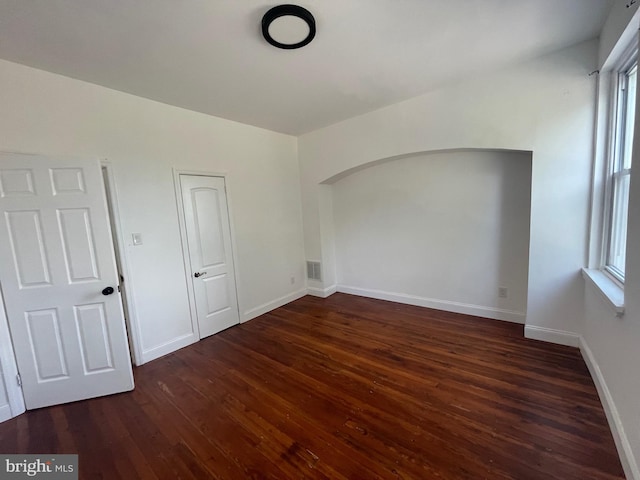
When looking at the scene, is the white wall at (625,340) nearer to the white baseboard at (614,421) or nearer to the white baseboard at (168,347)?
the white baseboard at (614,421)

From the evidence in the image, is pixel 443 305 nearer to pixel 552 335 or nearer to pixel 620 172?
pixel 552 335

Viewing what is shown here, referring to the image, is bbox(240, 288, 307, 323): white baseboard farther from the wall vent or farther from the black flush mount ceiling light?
the black flush mount ceiling light

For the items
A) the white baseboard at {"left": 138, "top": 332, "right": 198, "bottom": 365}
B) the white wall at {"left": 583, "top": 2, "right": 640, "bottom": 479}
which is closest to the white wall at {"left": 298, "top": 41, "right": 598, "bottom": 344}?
the white wall at {"left": 583, "top": 2, "right": 640, "bottom": 479}

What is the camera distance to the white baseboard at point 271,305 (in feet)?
12.6

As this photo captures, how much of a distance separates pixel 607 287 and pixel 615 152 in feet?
3.81

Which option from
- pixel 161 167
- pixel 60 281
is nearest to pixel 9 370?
pixel 60 281

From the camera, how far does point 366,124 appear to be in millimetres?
3676

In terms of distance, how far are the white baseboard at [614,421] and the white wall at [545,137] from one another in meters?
0.55

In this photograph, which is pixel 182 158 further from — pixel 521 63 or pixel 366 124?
pixel 521 63

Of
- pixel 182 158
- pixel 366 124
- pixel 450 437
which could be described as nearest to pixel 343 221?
pixel 366 124

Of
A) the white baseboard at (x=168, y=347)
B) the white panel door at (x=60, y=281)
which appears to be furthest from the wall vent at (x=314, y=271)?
the white panel door at (x=60, y=281)

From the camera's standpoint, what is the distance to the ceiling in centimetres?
166

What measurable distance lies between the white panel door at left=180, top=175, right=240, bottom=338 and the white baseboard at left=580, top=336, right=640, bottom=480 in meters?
3.65

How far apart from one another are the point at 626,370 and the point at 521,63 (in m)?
2.74
